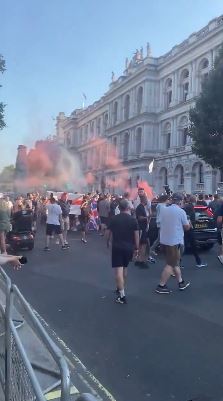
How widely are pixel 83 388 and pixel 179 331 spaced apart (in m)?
1.88

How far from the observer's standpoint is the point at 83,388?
12.5 ft

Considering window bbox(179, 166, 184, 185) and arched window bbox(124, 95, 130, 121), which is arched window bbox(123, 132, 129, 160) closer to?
arched window bbox(124, 95, 130, 121)

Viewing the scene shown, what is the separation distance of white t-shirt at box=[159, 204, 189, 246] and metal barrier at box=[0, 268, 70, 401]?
14.2 feet

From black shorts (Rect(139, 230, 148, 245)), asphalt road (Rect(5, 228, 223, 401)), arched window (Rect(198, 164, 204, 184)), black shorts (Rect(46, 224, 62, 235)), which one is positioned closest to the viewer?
asphalt road (Rect(5, 228, 223, 401))

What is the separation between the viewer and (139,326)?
217 inches

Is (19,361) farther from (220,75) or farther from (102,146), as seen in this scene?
(102,146)

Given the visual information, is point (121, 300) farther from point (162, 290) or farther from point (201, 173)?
point (201, 173)

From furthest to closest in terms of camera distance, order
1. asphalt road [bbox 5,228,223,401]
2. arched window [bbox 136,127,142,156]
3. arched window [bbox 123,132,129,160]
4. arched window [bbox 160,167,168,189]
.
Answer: arched window [bbox 123,132,129,160], arched window [bbox 136,127,142,156], arched window [bbox 160,167,168,189], asphalt road [bbox 5,228,223,401]

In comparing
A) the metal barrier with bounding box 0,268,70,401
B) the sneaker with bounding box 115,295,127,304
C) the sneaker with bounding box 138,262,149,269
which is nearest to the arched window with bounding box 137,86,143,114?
the sneaker with bounding box 138,262,149,269

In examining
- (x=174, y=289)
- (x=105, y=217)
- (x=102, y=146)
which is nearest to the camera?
(x=174, y=289)

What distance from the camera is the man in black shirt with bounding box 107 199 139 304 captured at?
6.75m

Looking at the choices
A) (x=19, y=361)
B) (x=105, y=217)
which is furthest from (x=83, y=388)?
(x=105, y=217)

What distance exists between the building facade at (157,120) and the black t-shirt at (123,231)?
29.5 m

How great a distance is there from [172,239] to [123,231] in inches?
39.7
